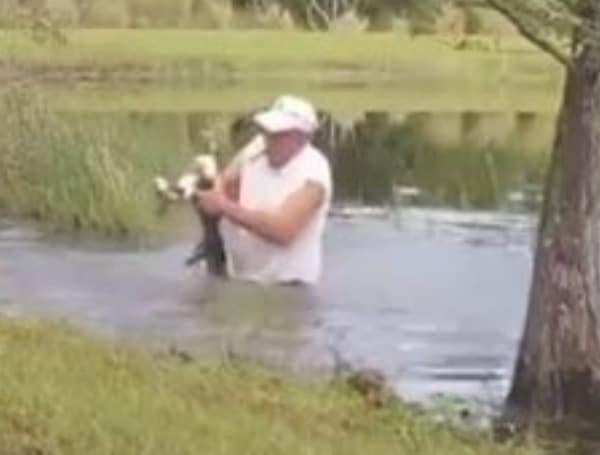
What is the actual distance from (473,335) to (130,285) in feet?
9.31

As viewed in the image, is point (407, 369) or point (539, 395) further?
point (407, 369)

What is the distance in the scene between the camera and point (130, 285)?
18125mm

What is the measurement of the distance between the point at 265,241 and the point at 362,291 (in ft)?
7.09

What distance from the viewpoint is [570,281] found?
1286cm

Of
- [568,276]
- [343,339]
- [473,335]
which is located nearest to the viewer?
[568,276]

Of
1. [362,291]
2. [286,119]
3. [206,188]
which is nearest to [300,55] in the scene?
[362,291]

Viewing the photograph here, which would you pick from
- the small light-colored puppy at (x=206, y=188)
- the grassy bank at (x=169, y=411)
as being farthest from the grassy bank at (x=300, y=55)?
the grassy bank at (x=169, y=411)

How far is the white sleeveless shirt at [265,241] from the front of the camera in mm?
16047

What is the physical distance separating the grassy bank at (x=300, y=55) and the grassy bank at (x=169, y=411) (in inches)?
1423

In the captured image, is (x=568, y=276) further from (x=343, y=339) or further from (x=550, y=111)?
(x=550, y=111)

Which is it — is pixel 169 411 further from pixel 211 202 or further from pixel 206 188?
pixel 206 188

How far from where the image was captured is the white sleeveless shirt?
16047 millimetres

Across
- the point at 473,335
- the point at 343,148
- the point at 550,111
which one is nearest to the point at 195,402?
the point at 473,335

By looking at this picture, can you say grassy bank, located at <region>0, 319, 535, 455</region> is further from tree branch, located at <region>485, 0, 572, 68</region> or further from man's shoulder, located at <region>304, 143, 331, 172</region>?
man's shoulder, located at <region>304, 143, 331, 172</region>
